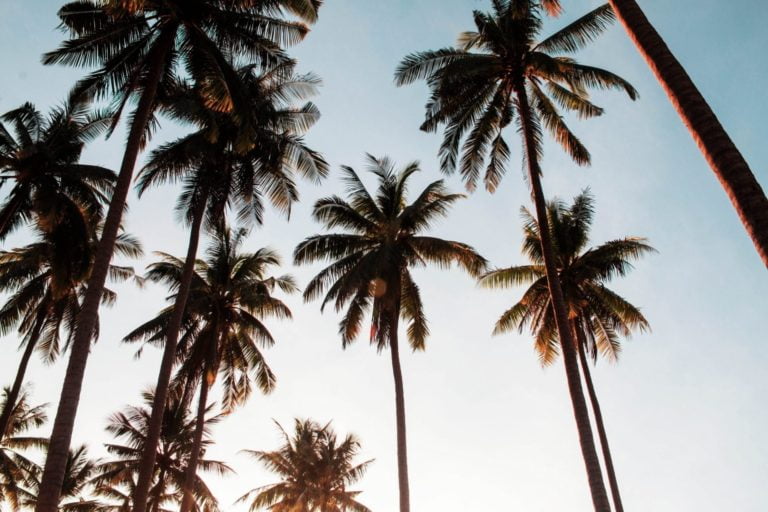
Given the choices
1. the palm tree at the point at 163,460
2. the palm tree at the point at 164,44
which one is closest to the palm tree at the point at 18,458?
the palm tree at the point at 163,460

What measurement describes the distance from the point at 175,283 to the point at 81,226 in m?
7.89

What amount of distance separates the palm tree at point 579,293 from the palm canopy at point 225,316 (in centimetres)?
937

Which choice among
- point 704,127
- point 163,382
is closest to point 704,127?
point 704,127

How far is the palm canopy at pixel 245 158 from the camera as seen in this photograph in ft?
64.2

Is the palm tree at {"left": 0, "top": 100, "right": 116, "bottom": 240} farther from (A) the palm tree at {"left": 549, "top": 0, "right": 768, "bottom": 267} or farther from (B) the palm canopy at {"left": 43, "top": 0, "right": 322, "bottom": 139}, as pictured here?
(A) the palm tree at {"left": 549, "top": 0, "right": 768, "bottom": 267}

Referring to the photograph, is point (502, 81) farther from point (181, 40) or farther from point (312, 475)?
point (312, 475)

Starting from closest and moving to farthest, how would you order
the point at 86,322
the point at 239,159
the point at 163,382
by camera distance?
the point at 86,322 → the point at 163,382 → the point at 239,159

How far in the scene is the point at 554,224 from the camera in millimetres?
24266

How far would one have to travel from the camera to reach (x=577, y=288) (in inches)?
929

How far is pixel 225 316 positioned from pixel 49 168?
9.08m

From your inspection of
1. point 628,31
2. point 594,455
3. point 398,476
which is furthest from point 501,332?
point 628,31

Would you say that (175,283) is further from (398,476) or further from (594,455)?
(594,455)

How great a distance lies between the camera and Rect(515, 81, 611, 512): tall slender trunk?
41.2 ft

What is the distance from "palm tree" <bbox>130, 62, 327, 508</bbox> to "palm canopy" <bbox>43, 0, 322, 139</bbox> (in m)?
2.40
